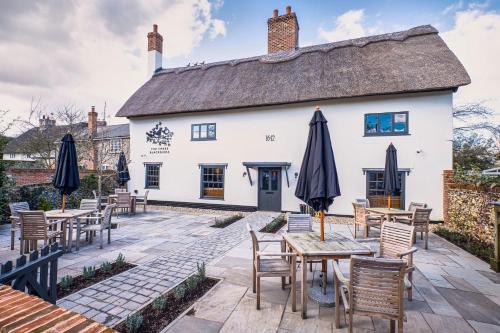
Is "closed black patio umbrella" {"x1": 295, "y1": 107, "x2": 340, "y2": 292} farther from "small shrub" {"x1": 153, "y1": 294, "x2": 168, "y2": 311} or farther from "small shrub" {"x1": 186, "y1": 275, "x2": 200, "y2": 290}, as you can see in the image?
"small shrub" {"x1": 153, "y1": 294, "x2": 168, "y2": 311}

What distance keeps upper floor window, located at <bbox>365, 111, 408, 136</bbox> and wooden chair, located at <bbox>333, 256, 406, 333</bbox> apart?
9.01 meters

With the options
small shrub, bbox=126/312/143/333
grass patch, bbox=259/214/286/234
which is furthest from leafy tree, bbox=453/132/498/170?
small shrub, bbox=126/312/143/333

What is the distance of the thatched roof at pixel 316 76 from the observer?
9812 millimetres

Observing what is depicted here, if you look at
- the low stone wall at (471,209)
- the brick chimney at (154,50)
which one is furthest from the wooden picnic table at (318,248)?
the brick chimney at (154,50)

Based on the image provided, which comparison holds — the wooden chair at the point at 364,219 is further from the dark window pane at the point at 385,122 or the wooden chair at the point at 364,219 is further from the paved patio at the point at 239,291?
the dark window pane at the point at 385,122

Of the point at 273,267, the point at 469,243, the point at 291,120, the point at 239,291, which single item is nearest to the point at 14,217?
the point at 239,291

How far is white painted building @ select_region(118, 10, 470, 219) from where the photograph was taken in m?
9.52

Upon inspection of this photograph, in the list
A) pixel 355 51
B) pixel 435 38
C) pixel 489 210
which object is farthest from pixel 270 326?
pixel 435 38

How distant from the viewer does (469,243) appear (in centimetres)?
662

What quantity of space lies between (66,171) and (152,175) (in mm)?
8222

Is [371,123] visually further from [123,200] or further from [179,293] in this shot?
[123,200]

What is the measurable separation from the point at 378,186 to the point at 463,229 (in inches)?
121

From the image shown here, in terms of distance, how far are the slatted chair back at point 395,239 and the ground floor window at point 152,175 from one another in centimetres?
1263

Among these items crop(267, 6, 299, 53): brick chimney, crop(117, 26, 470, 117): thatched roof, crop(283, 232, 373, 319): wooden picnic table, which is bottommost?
crop(283, 232, 373, 319): wooden picnic table
